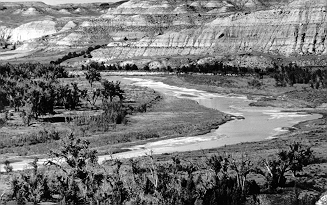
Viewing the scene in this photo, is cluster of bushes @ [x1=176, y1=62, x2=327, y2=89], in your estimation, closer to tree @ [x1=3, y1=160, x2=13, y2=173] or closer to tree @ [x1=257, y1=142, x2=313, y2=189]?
tree @ [x1=257, y1=142, x2=313, y2=189]

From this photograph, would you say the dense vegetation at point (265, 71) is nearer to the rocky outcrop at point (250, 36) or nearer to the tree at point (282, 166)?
the rocky outcrop at point (250, 36)

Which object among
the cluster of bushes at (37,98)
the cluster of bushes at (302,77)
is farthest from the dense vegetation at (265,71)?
the cluster of bushes at (37,98)

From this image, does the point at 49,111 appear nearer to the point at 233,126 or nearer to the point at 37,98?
the point at 37,98

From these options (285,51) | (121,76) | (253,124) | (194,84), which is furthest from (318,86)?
(121,76)

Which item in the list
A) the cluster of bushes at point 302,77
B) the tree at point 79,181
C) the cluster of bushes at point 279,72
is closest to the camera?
the tree at point 79,181

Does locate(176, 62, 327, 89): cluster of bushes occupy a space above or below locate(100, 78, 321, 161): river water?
above

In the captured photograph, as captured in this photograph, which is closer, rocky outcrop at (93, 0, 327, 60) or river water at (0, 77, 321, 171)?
river water at (0, 77, 321, 171)

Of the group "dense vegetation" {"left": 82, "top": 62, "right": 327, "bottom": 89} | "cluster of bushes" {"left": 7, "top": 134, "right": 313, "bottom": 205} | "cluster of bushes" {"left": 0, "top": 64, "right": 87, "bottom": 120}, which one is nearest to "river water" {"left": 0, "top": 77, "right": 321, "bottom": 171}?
"cluster of bushes" {"left": 7, "top": 134, "right": 313, "bottom": 205}
